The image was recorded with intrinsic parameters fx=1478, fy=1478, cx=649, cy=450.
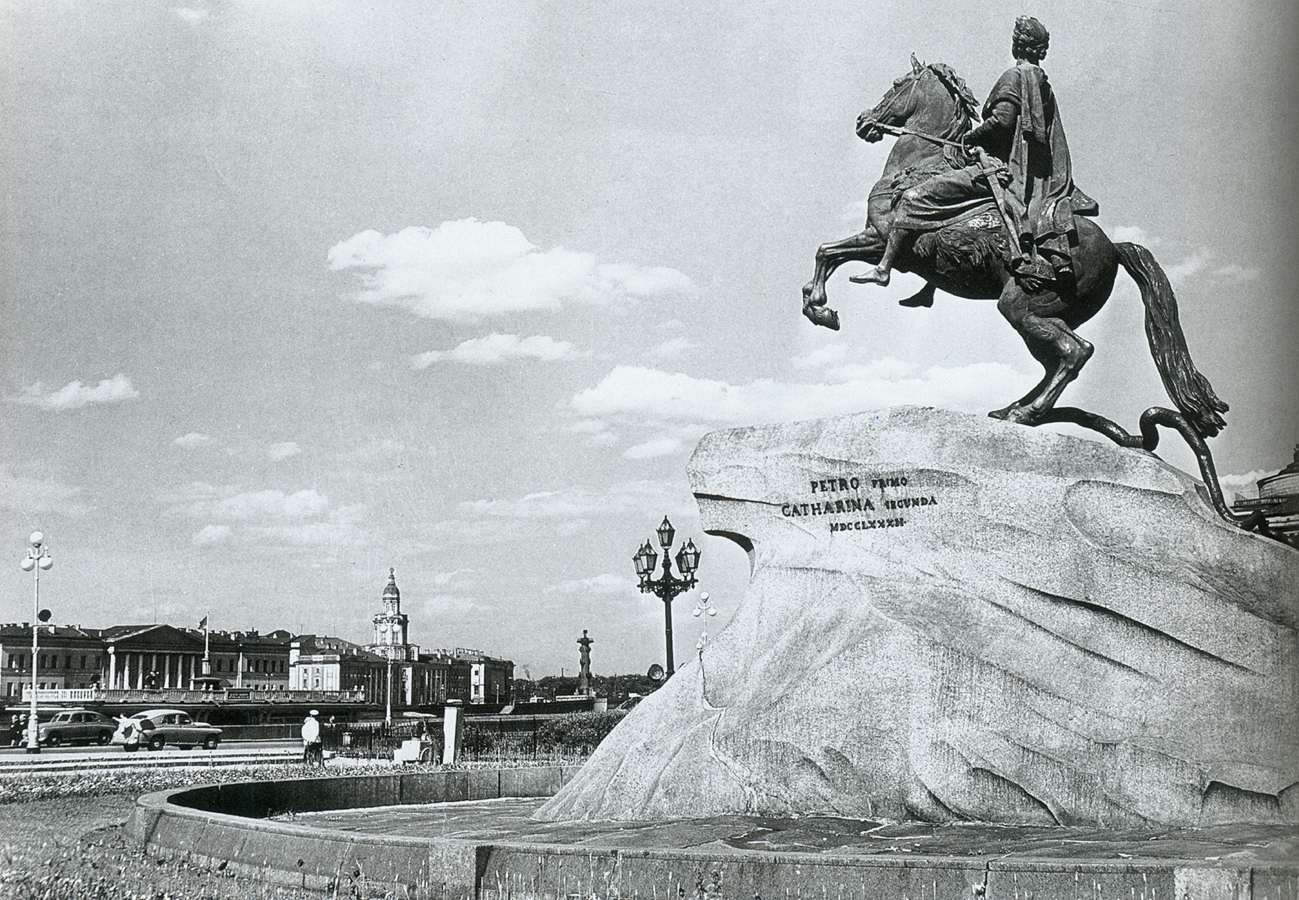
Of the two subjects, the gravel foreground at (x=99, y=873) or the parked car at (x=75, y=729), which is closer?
the gravel foreground at (x=99, y=873)

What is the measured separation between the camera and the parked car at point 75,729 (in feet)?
133

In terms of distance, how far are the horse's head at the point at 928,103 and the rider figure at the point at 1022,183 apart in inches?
11.3

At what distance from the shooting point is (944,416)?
11203 millimetres

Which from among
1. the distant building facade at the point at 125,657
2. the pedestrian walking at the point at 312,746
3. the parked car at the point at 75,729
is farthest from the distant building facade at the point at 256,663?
the pedestrian walking at the point at 312,746

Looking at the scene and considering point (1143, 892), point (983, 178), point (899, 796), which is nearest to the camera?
point (1143, 892)

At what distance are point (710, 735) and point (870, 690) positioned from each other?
4.13 feet

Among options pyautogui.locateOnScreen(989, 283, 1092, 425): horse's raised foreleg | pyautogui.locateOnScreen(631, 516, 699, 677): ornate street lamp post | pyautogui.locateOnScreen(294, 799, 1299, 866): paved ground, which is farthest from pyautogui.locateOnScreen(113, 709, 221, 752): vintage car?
pyautogui.locateOnScreen(989, 283, 1092, 425): horse's raised foreleg

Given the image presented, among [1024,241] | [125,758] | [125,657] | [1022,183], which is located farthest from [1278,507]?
[125,657]

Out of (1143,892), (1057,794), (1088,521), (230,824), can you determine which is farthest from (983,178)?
(230,824)

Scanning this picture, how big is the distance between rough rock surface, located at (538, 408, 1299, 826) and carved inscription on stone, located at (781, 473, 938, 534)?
0.02m

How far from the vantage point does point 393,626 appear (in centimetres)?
13525

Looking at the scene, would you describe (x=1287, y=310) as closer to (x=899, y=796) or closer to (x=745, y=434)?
(x=899, y=796)

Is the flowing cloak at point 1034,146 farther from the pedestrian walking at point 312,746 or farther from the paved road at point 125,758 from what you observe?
the paved road at point 125,758

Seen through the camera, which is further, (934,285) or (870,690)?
(934,285)
